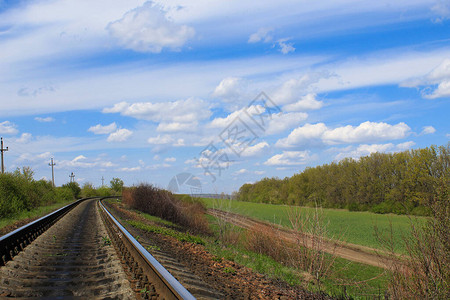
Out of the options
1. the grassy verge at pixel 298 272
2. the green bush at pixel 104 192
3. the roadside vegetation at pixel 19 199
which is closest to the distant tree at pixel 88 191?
the green bush at pixel 104 192

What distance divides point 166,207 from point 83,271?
85.7 ft

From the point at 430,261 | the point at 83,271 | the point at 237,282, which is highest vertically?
the point at 83,271

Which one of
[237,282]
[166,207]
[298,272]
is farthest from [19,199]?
[237,282]

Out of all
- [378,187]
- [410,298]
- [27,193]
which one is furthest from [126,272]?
[378,187]

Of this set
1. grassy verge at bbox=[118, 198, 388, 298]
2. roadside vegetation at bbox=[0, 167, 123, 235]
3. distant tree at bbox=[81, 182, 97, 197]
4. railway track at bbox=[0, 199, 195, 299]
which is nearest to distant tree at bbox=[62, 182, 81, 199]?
distant tree at bbox=[81, 182, 97, 197]

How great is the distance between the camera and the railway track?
5648 mm

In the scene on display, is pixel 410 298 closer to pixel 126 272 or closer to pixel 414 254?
pixel 414 254

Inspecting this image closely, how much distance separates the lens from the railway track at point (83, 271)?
5648mm

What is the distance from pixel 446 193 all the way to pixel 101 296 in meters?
6.86

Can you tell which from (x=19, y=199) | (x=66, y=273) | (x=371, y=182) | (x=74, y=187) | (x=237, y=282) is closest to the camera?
(x=66, y=273)

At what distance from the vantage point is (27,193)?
34656mm

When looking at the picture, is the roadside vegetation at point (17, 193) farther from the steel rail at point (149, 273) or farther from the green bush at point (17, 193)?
the steel rail at point (149, 273)

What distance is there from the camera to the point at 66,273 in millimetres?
7340

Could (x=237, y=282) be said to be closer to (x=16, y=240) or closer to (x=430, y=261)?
(x=430, y=261)
